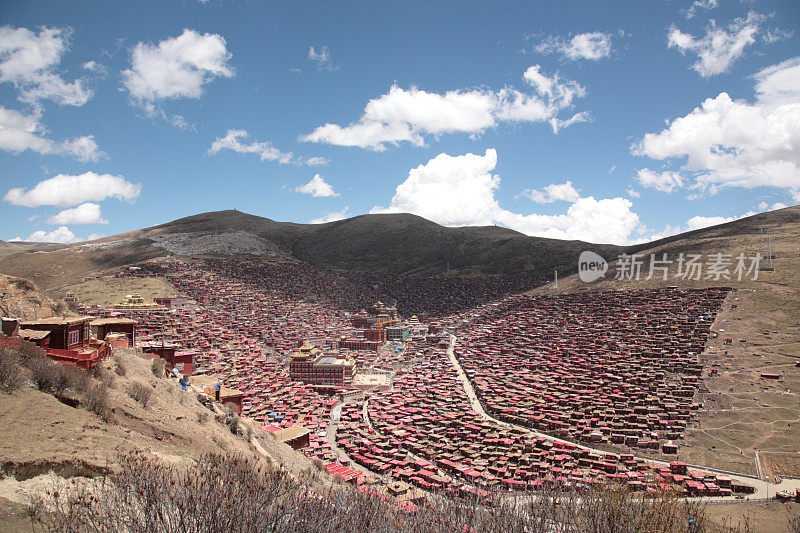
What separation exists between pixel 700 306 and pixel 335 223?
10815 centimetres

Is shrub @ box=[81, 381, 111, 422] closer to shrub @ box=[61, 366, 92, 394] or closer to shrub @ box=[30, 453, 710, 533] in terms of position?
shrub @ box=[61, 366, 92, 394]

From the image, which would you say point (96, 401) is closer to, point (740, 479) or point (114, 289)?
point (740, 479)

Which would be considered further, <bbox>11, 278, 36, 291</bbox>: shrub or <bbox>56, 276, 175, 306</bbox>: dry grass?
<bbox>56, 276, 175, 306</bbox>: dry grass

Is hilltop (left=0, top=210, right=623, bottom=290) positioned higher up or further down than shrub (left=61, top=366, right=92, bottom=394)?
higher up

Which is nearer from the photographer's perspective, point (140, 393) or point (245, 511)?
point (245, 511)

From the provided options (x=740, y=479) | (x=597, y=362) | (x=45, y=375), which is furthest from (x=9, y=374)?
(x=597, y=362)

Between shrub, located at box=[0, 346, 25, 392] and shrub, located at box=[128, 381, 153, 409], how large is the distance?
2837 mm

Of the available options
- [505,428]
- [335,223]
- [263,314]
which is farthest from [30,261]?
[505,428]

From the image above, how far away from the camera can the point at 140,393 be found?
12.2m

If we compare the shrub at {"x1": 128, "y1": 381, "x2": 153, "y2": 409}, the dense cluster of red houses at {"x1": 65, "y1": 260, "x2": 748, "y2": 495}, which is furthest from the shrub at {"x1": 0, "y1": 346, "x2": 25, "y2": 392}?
the dense cluster of red houses at {"x1": 65, "y1": 260, "x2": 748, "y2": 495}

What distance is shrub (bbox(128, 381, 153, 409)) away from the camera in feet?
39.6

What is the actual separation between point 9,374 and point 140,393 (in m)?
3.37

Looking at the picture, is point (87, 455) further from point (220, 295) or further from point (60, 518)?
point (220, 295)

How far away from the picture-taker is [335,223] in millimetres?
138250
